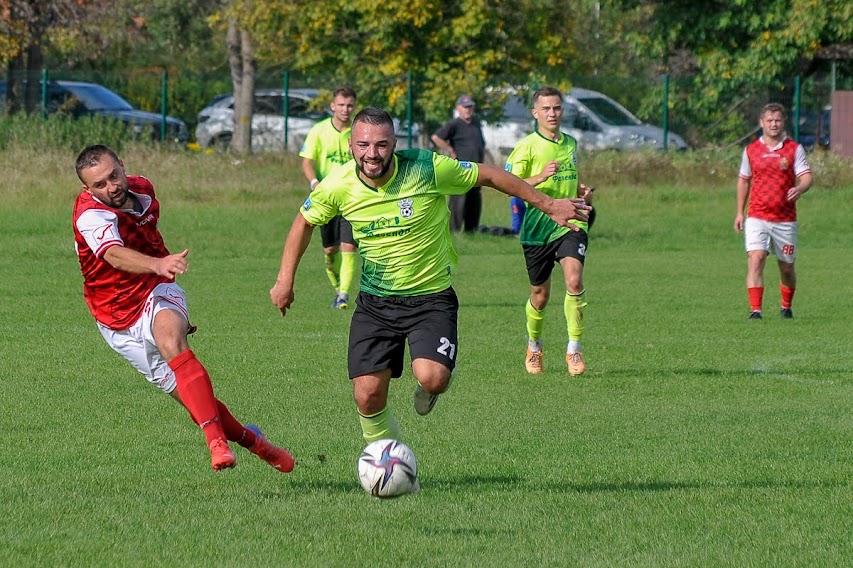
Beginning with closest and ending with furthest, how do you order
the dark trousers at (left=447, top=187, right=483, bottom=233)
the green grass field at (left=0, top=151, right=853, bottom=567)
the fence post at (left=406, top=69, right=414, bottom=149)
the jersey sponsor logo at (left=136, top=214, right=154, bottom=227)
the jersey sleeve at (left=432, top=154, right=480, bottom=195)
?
the green grass field at (left=0, top=151, right=853, bottom=567) → the jersey sleeve at (left=432, top=154, right=480, bottom=195) → the jersey sponsor logo at (left=136, top=214, right=154, bottom=227) → the dark trousers at (left=447, top=187, right=483, bottom=233) → the fence post at (left=406, top=69, right=414, bottom=149)

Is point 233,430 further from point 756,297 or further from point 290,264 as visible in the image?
point 756,297

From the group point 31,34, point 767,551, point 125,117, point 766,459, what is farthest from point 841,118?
point 767,551

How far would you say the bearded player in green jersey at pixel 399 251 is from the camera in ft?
21.8

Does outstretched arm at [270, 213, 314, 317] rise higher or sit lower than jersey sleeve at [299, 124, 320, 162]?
lower

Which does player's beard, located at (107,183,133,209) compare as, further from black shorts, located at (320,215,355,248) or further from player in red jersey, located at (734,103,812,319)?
player in red jersey, located at (734,103,812,319)

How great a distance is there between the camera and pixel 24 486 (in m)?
6.76

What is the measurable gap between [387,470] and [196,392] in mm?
1054

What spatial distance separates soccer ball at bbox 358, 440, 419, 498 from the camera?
20.1 ft

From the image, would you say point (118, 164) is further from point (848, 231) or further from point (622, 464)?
point (848, 231)

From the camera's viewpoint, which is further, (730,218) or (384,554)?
(730,218)

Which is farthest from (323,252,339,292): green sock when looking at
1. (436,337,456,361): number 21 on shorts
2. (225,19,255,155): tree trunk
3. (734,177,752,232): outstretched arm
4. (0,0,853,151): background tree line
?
(0,0,853,151): background tree line

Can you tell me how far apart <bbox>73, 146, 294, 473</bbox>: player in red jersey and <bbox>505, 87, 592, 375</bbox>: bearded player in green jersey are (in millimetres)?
4065

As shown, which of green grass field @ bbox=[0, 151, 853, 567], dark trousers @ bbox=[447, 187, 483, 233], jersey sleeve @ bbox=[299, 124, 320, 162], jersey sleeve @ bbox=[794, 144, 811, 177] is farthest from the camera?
dark trousers @ bbox=[447, 187, 483, 233]

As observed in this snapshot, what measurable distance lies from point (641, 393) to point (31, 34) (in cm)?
2385
